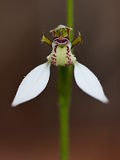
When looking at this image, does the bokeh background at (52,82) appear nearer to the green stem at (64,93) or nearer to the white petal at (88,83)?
the green stem at (64,93)

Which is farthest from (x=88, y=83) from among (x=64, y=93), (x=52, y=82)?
(x=52, y=82)

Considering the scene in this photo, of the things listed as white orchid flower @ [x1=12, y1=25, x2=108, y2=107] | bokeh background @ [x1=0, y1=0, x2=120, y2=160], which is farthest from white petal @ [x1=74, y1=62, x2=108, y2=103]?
bokeh background @ [x1=0, y1=0, x2=120, y2=160]

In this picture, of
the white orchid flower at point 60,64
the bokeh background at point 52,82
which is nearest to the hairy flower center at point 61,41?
the white orchid flower at point 60,64

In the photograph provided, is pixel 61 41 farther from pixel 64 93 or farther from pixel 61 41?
pixel 64 93

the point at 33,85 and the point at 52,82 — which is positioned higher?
the point at 52,82

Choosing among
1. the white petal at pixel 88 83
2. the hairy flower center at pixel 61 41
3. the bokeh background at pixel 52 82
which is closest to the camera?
the white petal at pixel 88 83

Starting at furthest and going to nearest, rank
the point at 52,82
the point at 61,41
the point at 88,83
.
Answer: the point at 52,82 → the point at 61,41 → the point at 88,83
